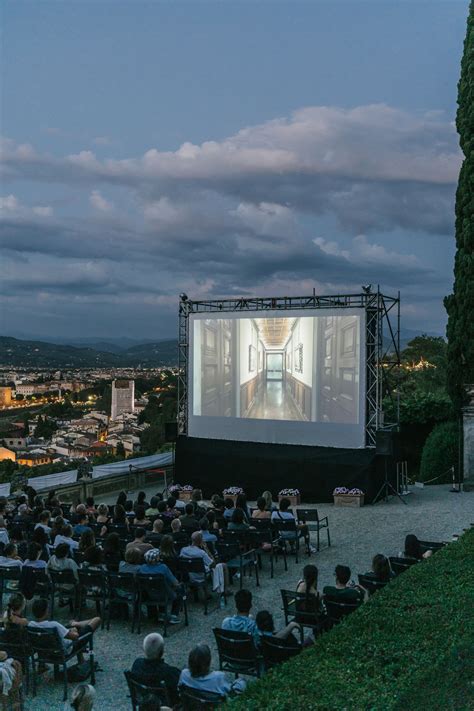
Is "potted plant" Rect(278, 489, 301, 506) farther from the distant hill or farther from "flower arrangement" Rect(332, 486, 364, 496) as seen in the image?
the distant hill

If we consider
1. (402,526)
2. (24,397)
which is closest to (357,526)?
(402,526)

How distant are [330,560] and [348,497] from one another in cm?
602


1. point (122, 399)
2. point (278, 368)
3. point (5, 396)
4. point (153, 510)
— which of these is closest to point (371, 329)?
point (278, 368)

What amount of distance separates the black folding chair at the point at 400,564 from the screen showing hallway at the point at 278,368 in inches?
350

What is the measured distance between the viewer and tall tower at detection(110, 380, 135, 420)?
50.9 metres

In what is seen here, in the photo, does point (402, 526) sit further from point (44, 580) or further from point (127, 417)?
point (127, 417)

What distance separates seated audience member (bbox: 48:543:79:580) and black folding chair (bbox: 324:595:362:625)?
313cm

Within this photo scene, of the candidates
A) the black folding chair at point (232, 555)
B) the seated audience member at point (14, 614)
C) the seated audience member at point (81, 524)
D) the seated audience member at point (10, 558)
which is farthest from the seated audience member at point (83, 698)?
the seated audience member at point (81, 524)

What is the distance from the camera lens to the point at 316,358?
16.9m

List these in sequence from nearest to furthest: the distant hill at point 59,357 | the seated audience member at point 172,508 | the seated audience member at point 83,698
→ 1. the seated audience member at point 83,698
2. the seated audience member at point 172,508
3. the distant hill at point 59,357

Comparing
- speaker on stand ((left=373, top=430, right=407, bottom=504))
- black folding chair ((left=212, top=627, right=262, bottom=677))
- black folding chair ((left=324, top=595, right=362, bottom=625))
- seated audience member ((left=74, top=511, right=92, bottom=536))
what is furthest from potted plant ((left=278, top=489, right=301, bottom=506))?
black folding chair ((left=212, top=627, right=262, bottom=677))

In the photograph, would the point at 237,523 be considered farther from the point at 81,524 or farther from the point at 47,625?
the point at 47,625

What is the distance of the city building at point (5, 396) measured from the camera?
51.7 m

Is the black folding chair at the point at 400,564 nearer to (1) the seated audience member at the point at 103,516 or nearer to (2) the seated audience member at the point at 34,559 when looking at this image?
(2) the seated audience member at the point at 34,559
